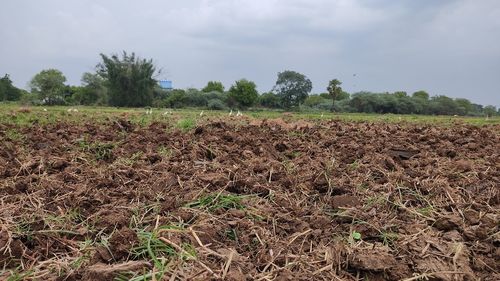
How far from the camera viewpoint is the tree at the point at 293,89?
56250 mm

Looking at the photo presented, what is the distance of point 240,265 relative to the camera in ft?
7.01

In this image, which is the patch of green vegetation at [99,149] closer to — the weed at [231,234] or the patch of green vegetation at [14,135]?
the patch of green vegetation at [14,135]

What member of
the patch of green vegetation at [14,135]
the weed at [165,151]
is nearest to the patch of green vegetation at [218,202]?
the weed at [165,151]

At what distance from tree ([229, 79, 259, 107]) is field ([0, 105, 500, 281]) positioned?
48547 millimetres

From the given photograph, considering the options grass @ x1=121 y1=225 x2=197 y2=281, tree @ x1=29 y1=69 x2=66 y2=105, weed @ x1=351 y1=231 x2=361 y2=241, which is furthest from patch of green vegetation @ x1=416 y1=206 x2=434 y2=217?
tree @ x1=29 y1=69 x2=66 y2=105

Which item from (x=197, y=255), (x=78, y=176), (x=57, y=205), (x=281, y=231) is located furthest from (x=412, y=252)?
(x=78, y=176)

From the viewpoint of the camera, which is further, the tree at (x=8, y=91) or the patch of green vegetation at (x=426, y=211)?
the tree at (x=8, y=91)

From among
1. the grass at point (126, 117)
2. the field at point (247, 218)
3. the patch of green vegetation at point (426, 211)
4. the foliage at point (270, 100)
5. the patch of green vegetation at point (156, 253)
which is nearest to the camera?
the patch of green vegetation at point (156, 253)

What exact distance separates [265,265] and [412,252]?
817 mm

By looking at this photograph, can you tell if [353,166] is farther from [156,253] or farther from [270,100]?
[270,100]

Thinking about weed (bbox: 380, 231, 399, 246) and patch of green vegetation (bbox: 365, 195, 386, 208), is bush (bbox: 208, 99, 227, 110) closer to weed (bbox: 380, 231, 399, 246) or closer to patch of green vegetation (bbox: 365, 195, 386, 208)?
patch of green vegetation (bbox: 365, 195, 386, 208)

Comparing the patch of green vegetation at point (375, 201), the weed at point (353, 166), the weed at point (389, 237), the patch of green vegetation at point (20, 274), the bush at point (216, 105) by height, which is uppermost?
the weed at point (353, 166)

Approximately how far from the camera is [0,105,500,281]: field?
86.8 inches

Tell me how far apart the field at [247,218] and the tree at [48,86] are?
57.8 m
